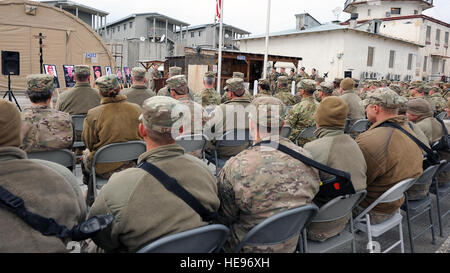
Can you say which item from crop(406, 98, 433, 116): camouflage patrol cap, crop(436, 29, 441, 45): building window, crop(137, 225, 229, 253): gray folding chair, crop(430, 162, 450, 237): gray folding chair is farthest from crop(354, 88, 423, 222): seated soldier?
crop(436, 29, 441, 45): building window

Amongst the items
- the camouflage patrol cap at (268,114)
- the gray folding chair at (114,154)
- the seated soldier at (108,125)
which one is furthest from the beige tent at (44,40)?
the camouflage patrol cap at (268,114)

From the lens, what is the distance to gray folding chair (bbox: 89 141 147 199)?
327cm

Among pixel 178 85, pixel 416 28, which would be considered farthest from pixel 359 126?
pixel 416 28

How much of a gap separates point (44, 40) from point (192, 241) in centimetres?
1728

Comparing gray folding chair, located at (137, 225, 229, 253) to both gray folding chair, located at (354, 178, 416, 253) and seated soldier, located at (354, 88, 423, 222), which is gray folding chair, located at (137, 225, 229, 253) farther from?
seated soldier, located at (354, 88, 423, 222)

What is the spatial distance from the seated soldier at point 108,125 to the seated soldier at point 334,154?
1.92 m

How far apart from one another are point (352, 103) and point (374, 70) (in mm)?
23814

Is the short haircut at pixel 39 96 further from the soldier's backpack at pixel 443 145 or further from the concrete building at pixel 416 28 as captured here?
the concrete building at pixel 416 28

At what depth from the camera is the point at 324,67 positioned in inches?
998

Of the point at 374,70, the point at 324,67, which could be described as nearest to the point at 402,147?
the point at 324,67

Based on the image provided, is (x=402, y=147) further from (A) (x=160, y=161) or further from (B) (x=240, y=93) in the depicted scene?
(B) (x=240, y=93)

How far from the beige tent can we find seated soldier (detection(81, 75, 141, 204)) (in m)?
14.5

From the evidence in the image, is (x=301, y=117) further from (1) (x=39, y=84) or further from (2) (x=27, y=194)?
(2) (x=27, y=194)

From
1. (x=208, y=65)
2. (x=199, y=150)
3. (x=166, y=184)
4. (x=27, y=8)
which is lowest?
(x=199, y=150)
